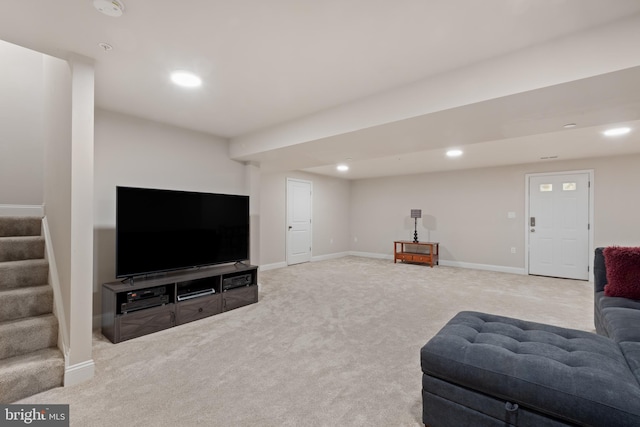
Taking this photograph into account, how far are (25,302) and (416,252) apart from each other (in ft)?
22.1

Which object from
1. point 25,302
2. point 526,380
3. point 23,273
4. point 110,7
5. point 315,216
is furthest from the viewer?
point 315,216

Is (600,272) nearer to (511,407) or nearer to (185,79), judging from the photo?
(511,407)

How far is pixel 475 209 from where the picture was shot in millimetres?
6520

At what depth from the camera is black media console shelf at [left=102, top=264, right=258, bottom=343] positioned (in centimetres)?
275

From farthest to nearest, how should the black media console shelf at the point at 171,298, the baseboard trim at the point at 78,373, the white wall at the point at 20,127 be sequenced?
the white wall at the point at 20,127 → the black media console shelf at the point at 171,298 → the baseboard trim at the point at 78,373

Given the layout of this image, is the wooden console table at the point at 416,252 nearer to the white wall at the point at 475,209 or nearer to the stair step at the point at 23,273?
the white wall at the point at 475,209

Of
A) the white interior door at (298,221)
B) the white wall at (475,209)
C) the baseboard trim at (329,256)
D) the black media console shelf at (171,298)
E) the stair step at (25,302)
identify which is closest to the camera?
the stair step at (25,302)

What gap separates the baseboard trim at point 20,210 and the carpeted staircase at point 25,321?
1.94 ft

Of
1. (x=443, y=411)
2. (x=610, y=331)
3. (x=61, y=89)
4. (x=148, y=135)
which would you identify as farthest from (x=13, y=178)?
(x=610, y=331)

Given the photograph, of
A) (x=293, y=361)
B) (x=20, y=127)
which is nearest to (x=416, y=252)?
(x=293, y=361)

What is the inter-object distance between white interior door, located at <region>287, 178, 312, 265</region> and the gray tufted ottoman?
515 centimetres

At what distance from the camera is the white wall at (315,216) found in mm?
6177

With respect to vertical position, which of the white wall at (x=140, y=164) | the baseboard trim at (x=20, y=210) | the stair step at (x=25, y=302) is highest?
the white wall at (x=140, y=164)

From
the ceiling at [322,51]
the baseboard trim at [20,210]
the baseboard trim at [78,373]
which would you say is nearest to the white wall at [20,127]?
the baseboard trim at [20,210]
